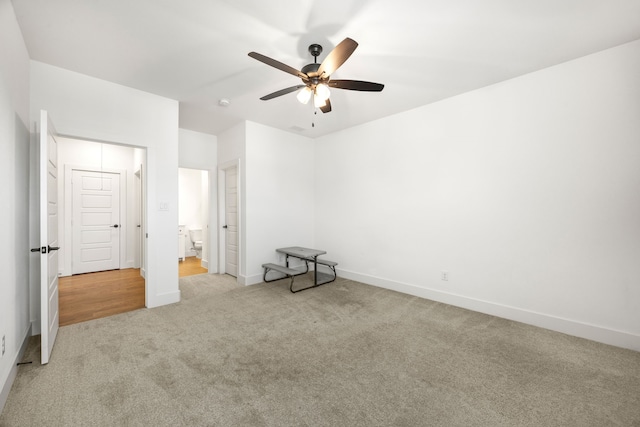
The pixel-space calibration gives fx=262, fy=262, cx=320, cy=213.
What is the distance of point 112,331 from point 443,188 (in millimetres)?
4329

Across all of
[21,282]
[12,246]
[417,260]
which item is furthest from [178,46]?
[417,260]

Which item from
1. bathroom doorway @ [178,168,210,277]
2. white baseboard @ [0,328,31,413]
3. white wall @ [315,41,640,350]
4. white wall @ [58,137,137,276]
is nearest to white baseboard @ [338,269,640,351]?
white wall @ [315,41,640,350]

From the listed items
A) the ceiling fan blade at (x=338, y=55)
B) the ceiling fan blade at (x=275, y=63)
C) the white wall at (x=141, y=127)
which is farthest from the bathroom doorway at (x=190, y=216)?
the ceiling fan blade at (x=338, y=55)

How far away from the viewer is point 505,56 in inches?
105

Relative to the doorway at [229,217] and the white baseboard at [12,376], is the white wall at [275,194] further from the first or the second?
the white baseboard at [12,376]

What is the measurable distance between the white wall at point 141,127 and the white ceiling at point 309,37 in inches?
6.3

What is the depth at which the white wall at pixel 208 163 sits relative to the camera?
197 inches

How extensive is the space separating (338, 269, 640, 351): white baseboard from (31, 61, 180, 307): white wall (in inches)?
132

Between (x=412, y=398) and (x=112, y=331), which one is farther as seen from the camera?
(x=112, y=331)

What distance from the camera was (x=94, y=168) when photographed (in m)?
5.30

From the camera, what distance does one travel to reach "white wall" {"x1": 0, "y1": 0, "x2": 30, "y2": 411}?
184 centimetres

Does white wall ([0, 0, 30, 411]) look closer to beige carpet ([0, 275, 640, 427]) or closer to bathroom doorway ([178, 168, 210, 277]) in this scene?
beige carpet ([0, 275, 640, 427])

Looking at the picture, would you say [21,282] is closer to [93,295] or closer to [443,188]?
[93,295]

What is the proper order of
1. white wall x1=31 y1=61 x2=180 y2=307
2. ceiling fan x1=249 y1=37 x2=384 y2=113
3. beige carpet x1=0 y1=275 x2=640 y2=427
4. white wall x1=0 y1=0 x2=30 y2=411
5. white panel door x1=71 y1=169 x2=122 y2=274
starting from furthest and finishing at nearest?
white panel door x1=71 y1=169 x2=122 y2=274, white wall x1=31 y1=61 x2=180 y2=307, ceiling fan x1=249 y1=37 x2=384 y2=113, white wall x1=0 y1=0 x2=30 y2=411, beige carpet x1=0 y1=275 x2=640 y2=427
